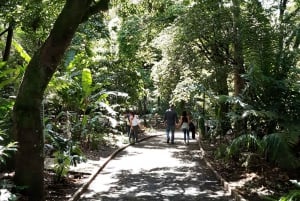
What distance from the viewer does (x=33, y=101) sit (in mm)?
7340

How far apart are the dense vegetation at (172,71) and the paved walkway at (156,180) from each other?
0.98 meters

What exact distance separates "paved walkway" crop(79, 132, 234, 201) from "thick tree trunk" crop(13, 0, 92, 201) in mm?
1827

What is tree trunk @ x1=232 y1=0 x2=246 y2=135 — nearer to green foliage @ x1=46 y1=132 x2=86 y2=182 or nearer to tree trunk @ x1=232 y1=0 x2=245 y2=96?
tree trunk @ x1=232 y1=0 x2=245 y2=96

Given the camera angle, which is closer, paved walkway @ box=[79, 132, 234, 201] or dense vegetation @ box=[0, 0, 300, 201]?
dense vegetation @ box=[0, 0, 300, 201]

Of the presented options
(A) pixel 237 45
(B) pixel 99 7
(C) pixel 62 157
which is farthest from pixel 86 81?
(B) pixel 99 7

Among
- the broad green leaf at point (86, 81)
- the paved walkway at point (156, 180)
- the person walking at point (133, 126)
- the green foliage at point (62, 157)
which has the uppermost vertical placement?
the broad green leaf at point (86, 81)

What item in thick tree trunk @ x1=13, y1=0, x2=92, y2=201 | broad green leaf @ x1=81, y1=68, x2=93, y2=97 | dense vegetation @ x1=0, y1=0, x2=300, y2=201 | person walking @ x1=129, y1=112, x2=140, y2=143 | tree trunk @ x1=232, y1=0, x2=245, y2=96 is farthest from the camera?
person walking @ x1=129, y1=112, x2=140, y2=143

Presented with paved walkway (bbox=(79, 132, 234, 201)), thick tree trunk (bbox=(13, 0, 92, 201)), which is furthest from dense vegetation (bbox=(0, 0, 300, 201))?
paved walkway (bbox=(79, 132, 234, 201))

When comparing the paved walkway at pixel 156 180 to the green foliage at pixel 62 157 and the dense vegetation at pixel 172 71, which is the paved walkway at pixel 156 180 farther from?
the dense vegetation at pixel 172 71

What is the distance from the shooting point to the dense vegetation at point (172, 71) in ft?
24.1

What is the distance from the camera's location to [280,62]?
33.2ft

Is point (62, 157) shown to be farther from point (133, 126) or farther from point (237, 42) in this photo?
point (133, 126)

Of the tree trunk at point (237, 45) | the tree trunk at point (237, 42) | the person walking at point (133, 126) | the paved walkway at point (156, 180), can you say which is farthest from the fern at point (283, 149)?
the person walking at point (133, 126)

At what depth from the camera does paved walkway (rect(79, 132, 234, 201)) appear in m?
9.07
